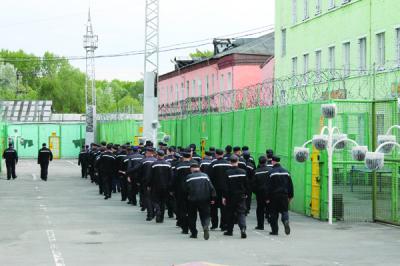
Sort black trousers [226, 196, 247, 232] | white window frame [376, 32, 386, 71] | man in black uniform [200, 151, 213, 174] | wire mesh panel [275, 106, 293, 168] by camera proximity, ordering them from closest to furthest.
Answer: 1. black trousers [226, 196, 247, 232]
2. man in black uniform [200, 151, 213, 174]
3. wire mesh panel [275, 106, 293, 168]
4. white window frame [376, 32, 386, 71]

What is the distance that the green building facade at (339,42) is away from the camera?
34.3m

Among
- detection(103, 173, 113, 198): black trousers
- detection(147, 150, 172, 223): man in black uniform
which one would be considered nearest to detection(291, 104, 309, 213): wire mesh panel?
detection(147, 150, 172, 223): man in black uniform

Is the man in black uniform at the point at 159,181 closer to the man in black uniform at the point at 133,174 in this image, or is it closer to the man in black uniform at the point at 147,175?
the man in black uniform at the point at 147,175

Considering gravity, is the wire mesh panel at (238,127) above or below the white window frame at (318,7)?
below

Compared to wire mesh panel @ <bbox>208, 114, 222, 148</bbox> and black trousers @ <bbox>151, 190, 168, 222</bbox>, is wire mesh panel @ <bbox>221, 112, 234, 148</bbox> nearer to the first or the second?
wire mesh panel @ <bbox>208, 114, 222, 148</bbox>

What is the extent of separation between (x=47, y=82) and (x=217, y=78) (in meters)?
69.8

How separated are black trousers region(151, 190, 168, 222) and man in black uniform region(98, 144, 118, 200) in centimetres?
871

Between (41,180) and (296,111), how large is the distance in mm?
21473

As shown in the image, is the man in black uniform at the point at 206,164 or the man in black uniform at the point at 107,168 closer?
the man in black uniform at the point at 206,164

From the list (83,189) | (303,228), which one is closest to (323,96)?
(303,228)

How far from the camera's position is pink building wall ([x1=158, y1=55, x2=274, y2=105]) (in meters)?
61.6

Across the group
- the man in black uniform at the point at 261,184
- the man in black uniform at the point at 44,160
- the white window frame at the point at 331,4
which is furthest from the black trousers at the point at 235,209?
the man in black uniform at the point at 44,160

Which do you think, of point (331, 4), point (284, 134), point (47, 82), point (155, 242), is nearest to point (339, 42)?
point (331, 4)

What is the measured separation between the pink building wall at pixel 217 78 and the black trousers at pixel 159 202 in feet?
95.5
